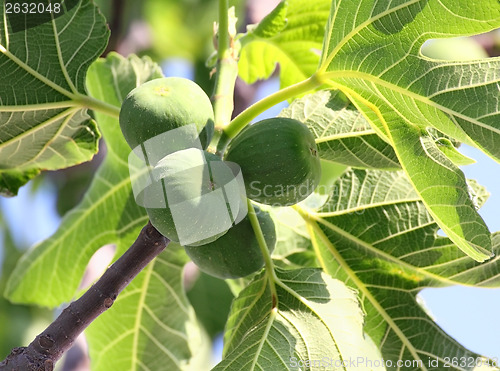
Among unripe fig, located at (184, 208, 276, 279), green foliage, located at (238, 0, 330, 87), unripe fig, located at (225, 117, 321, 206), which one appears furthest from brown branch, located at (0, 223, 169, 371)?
green foliage, located at (238, 0, 330, 87)

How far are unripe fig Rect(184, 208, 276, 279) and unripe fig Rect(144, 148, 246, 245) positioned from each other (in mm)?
175

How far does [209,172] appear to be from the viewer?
1198 mm

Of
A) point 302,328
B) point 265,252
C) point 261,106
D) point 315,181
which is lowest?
point 302,328

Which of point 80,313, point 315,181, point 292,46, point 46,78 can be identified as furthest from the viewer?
point 292,46

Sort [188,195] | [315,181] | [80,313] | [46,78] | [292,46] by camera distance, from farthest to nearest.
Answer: [292,46]
[46,78]
[315,181]
[80,313]
[188,195]

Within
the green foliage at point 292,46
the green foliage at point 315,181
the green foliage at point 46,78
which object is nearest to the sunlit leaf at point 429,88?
the green foliage at point 315,181

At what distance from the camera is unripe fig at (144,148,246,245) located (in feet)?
3.82

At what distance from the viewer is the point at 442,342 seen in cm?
168

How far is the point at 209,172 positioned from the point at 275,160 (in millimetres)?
171

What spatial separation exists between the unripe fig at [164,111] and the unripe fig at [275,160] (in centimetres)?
9

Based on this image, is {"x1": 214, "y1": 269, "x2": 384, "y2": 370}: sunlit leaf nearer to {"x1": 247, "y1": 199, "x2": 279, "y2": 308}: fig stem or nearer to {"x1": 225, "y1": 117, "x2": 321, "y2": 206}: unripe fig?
{"x1": 247, "y1": 199, "x2": 279, "y2": 308}: fig stem

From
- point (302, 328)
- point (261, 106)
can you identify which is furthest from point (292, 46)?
point (302, 328)

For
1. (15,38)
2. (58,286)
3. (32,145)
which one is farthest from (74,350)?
(15,38)

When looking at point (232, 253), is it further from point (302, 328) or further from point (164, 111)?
point (164, 111)
